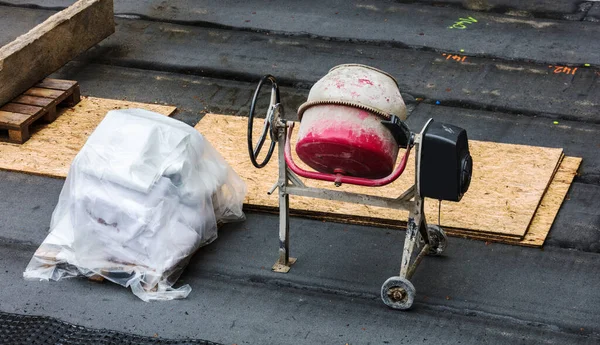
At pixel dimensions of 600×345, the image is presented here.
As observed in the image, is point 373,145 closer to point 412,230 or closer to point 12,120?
point 412,230

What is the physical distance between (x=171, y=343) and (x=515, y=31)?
6776 mm

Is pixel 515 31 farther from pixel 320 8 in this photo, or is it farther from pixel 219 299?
pixel 219 299

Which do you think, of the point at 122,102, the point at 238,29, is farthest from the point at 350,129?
Result: the point at 238,29

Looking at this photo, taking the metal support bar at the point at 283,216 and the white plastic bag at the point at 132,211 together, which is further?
the white plastic bag at the point at 132,211

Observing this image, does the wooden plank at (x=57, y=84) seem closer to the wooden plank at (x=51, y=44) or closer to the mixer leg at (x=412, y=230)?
the wooden plank at (x=51, y=44)

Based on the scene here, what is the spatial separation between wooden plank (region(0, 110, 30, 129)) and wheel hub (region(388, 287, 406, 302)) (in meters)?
4.15

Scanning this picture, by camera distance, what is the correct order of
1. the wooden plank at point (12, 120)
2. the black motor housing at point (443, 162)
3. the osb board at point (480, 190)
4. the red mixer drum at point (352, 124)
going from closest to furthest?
1. the black motor housing at point (443, 162)
2. the red mixer drum at point (352, 124)
3. the osb board at point (480, 190)
4. the wooden plank at point (12, 120)

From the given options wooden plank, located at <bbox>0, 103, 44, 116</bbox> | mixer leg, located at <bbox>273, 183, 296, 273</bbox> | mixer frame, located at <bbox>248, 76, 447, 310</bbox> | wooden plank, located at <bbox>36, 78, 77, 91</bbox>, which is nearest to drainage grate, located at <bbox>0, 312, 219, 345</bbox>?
mixer leg, located at <bbox>273, 183, 296, 273</bbox>

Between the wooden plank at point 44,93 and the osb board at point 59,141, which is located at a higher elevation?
the wooden plank at point 44,93

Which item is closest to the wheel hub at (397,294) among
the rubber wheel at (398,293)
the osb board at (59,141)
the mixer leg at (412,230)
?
the rubber wheel at (398,293)

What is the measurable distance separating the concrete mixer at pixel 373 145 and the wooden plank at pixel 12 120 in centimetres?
322

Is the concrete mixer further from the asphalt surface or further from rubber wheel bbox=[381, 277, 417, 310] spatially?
the asphalt surface

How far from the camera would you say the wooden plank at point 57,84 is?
8922 mm

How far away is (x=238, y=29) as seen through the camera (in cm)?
1102
